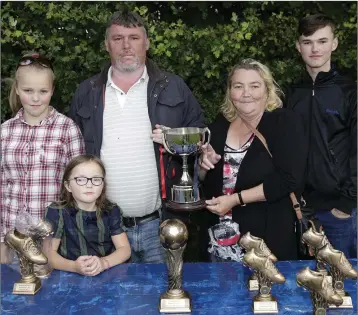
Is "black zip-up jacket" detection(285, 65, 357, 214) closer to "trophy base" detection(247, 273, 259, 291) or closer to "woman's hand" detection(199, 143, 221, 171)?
"woman's hand" detection(199, 143, 221, 171)

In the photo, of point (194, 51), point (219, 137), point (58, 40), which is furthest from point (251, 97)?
point (58, 40)

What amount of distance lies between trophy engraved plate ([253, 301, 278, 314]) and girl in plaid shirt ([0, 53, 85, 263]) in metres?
1.35

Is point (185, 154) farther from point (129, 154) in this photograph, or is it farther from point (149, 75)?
point (149, 75)

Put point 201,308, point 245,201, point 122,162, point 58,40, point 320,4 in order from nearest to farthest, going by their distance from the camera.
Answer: point 201,308 → point 245,201 → point 122,162 → point 58,40 → point 320,4

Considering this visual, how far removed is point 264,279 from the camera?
2234mm

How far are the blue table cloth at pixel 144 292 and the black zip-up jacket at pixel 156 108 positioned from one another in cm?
82

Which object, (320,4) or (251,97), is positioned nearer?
(251,97)

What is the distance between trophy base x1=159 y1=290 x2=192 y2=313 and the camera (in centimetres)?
221

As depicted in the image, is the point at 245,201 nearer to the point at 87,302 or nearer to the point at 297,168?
the point at 297,168

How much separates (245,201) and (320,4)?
6.90ft

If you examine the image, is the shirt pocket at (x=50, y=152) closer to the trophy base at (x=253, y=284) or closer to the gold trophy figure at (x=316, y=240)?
the trophy base at (x=253, y=284)

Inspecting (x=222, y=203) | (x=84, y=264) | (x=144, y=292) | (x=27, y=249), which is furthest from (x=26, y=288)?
(x=222, y=203)

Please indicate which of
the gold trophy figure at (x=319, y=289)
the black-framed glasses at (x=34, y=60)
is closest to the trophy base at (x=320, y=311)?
the gold trophy figure at (x=319, y=289)

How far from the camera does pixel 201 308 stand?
2.23m
